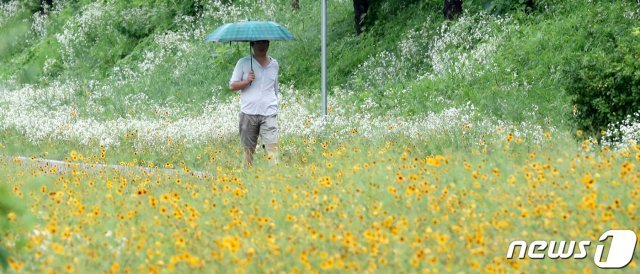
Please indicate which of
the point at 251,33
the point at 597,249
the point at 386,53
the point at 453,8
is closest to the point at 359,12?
the point at 386,53

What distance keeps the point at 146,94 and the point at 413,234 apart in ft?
47.6

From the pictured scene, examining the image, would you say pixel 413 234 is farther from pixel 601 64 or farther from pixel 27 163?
pixel 27 163

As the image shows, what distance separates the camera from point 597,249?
559cm

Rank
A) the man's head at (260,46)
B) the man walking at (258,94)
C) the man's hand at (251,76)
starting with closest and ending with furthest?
the man's hand at (251,76)
the man walking at (258,94)
the man's head at (260,46)

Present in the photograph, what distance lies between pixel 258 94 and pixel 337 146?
1624mm

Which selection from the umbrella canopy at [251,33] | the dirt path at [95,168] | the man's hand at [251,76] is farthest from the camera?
the dirt path at [95,168]

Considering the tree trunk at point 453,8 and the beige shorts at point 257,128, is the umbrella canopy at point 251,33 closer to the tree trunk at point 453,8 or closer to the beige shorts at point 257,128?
the beige shorts at point 257,128

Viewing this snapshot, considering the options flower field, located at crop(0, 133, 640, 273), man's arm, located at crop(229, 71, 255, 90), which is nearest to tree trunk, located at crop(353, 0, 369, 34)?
man's arm, located at crop(229, 71, 255, 90)

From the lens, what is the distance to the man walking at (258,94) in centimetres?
1030

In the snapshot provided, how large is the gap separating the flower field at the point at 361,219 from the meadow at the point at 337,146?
0.02 m

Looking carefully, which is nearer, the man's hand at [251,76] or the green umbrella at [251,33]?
the man's hand at [251,76]

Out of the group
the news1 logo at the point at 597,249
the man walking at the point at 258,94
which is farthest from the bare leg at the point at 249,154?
the news1 logo at the point at 597,249

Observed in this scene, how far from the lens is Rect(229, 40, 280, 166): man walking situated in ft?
33.8

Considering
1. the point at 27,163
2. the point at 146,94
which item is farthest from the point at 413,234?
the point at 146,94
